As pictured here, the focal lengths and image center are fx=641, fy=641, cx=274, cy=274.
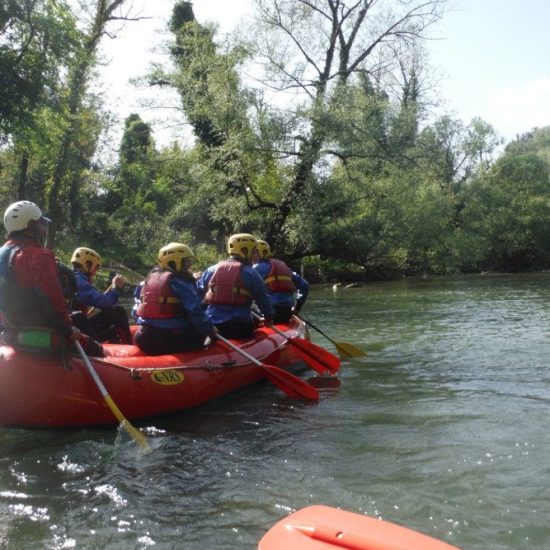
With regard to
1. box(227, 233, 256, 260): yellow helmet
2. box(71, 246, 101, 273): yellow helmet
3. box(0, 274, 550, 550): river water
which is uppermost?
box(227, 233, 256, 260): yellow helmet

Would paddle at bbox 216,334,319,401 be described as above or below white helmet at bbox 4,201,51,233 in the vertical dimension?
below

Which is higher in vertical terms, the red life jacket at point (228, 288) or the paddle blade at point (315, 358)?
the red life jacket at point (228, 288)

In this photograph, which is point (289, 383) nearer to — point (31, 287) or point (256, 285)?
point (256, 285)

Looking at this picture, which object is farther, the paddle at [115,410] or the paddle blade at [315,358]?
the paddle blade at [315,358]

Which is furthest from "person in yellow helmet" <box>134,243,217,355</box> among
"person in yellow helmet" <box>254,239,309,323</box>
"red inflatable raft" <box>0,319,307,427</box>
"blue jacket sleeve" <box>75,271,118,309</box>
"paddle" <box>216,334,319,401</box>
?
"person in yellow helmet" <box>254,239,309,323</box>

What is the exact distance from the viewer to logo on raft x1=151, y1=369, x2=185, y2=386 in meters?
5.27

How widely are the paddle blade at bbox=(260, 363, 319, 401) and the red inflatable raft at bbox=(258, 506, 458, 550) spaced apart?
3429 mm

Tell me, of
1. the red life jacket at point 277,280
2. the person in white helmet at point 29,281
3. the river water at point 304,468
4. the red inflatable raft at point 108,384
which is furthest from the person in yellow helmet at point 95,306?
the red life jacket at point 277,280

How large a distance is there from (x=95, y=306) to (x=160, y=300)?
1287 millimetres

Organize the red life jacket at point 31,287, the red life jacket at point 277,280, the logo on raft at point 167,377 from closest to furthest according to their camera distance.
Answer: the red life jacket at point 31,287 → the logo on raft at point 167,377 → the red life jacket at point 277,280

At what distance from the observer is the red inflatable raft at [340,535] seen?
2467 mm

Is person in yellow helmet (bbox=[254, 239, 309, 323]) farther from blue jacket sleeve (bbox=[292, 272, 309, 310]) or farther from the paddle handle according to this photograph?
the paddle handle

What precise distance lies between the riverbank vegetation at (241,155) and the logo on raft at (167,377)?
9.22 meters

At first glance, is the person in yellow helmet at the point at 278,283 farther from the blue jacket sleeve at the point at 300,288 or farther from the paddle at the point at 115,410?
the paddle at the point at 115,410
